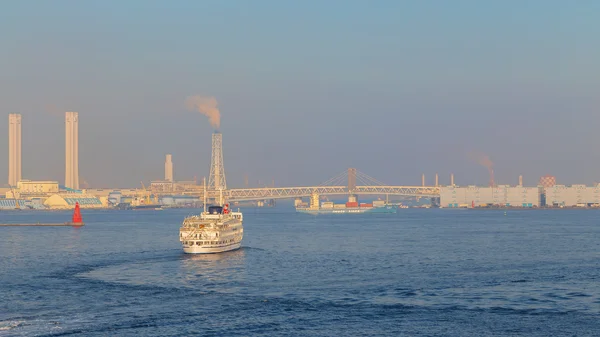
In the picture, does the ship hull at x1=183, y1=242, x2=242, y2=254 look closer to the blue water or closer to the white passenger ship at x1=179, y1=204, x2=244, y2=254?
the white passenger ship at x1=179, y1=204, x2=244, y2=254

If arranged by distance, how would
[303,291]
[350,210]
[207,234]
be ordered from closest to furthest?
1. [303,291]
2. [207,234]
3. [350,210]

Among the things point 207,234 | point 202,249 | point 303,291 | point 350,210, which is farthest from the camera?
point 350,210

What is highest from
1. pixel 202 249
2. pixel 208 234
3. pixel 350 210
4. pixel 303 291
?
pixel 208 234

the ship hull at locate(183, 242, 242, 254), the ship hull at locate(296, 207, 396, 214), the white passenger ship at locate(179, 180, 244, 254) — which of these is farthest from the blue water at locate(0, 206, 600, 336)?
the ship hull at locate(296, 207, 396, 214)

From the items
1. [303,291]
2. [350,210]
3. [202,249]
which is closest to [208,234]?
[202,249]

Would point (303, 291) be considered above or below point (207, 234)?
below

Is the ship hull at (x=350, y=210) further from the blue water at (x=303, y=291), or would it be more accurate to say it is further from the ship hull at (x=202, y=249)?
the ship hull at (x=202, y=249)

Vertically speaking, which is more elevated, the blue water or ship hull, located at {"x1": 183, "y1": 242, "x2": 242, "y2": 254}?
ship hull, located at {"x1": 183, "y1": 242, "x2": 242, "y2": 254}

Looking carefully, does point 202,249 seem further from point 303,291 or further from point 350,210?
point 350,210

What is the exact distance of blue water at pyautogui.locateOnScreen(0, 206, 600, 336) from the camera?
27.1m

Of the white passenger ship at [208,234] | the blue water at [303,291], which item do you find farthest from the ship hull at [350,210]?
the white passenger ship at [208,234]

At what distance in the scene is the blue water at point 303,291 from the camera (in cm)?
2708

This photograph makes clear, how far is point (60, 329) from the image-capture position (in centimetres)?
2620

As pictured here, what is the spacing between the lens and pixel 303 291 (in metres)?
34.7
